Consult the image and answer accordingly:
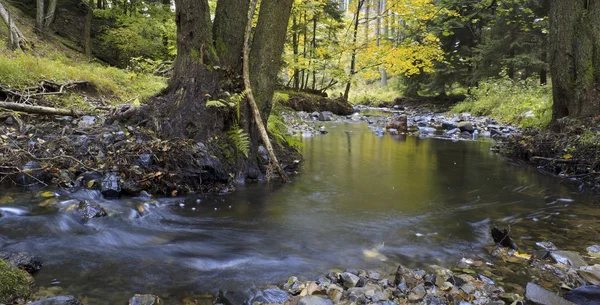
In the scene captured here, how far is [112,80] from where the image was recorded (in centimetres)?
995

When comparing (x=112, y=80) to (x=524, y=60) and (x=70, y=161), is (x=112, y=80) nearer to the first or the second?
(x=70, y=161)

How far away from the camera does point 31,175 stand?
490 cm

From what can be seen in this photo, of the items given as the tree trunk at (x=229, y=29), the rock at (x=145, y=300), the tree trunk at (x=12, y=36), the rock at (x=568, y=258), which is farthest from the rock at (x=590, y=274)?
the tree trunk at (x=12, y=36)

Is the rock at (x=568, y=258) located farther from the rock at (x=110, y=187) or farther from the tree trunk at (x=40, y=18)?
the tree trunk at (x=40, y=18)

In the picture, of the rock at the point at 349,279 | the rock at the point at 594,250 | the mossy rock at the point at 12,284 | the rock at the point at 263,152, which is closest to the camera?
the mossy rock at the point at 12,284

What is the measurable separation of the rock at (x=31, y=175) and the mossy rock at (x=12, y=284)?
8.87ft

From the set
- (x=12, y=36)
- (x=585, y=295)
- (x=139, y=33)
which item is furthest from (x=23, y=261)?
(x=139, y=33)

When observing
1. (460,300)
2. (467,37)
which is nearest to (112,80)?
(460,300)

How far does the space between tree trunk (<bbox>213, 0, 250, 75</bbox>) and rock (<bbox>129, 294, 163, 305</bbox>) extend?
433 centimetres

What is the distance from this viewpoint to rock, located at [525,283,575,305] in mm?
2568

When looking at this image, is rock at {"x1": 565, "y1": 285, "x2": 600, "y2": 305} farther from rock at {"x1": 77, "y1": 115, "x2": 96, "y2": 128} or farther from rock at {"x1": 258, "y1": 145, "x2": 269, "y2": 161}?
rock at {"x1": 77, "y1": 115, "x2": 96, "y2": 128}

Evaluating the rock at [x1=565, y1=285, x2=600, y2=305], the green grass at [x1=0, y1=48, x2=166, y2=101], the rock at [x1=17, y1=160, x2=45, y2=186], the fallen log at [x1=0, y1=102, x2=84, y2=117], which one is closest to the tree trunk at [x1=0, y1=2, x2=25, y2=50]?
the green grass at [x1=0, y1=48, x2=166, y2=101]

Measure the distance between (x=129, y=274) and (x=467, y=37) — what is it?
2341 cm

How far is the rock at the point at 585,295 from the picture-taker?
2551 millimetres
